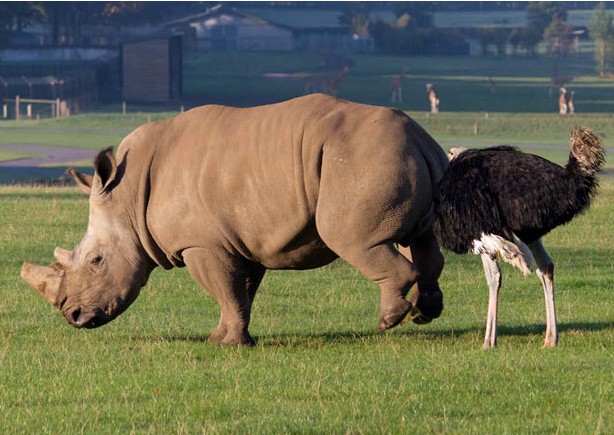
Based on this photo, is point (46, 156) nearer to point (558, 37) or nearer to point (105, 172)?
point (105, 172)

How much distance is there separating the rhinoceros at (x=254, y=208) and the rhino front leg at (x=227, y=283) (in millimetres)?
12

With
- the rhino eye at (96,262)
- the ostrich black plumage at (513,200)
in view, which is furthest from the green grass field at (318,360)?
the ostrich black plumage at (513,200)

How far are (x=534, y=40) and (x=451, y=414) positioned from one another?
136 metres

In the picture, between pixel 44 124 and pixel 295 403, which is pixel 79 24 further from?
pixel 295 403

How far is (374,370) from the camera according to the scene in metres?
10.5

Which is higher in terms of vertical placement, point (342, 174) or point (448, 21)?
point (342, 174)

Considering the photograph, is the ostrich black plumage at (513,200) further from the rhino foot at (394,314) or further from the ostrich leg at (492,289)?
the rhino foot at (394,314)

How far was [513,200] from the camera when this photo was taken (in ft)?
36.1

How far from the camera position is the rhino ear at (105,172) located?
12.7 m

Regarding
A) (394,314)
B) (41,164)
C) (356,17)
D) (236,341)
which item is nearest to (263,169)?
(236,341)

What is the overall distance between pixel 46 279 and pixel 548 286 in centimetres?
→ 438

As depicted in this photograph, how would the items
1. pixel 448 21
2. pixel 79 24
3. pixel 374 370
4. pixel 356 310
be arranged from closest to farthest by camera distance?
pixel 374 370 → pixel 356 310 → pixel 79 24 → pixel 448 21

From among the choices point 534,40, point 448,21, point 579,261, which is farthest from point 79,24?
point 579,261

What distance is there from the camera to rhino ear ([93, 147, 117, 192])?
12.7m
